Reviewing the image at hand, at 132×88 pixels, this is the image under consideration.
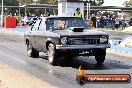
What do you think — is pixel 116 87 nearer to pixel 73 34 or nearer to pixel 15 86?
pixel 15 86

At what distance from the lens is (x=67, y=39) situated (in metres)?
11.4

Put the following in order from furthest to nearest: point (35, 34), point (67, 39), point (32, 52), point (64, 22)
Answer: point (32, 52) → point (35, 34) → point (64, 22) → point (67, 39)

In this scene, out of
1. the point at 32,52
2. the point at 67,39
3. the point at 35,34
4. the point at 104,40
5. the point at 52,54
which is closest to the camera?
the point at 67,39

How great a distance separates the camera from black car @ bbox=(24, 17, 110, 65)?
11.4 meters

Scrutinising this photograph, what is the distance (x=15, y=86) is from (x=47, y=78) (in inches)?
64.1

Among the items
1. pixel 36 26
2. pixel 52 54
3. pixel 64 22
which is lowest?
pixel 52 54

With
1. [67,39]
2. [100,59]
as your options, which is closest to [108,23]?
[100,59]

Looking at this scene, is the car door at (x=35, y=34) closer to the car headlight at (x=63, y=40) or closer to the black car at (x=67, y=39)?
the black car at (x=67, y=39)

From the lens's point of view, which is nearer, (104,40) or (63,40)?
(63,40)

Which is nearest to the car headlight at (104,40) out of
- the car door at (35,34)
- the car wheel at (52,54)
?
the car wheel at (52,54)

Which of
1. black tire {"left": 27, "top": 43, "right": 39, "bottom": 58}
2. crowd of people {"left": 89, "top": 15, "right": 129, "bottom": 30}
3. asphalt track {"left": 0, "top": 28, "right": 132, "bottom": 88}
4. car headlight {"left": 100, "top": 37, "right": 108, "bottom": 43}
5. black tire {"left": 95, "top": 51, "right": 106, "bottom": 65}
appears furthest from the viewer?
crowd of people {"left": 89, "top": 15, "right": 129, "bottom": 30}

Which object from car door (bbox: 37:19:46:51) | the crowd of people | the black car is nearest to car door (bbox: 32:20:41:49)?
the black car

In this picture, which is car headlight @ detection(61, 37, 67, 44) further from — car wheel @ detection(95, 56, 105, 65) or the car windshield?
car wheel @ detection(95, 56, 105, 65)

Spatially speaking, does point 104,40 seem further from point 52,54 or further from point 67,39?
point 52,54
